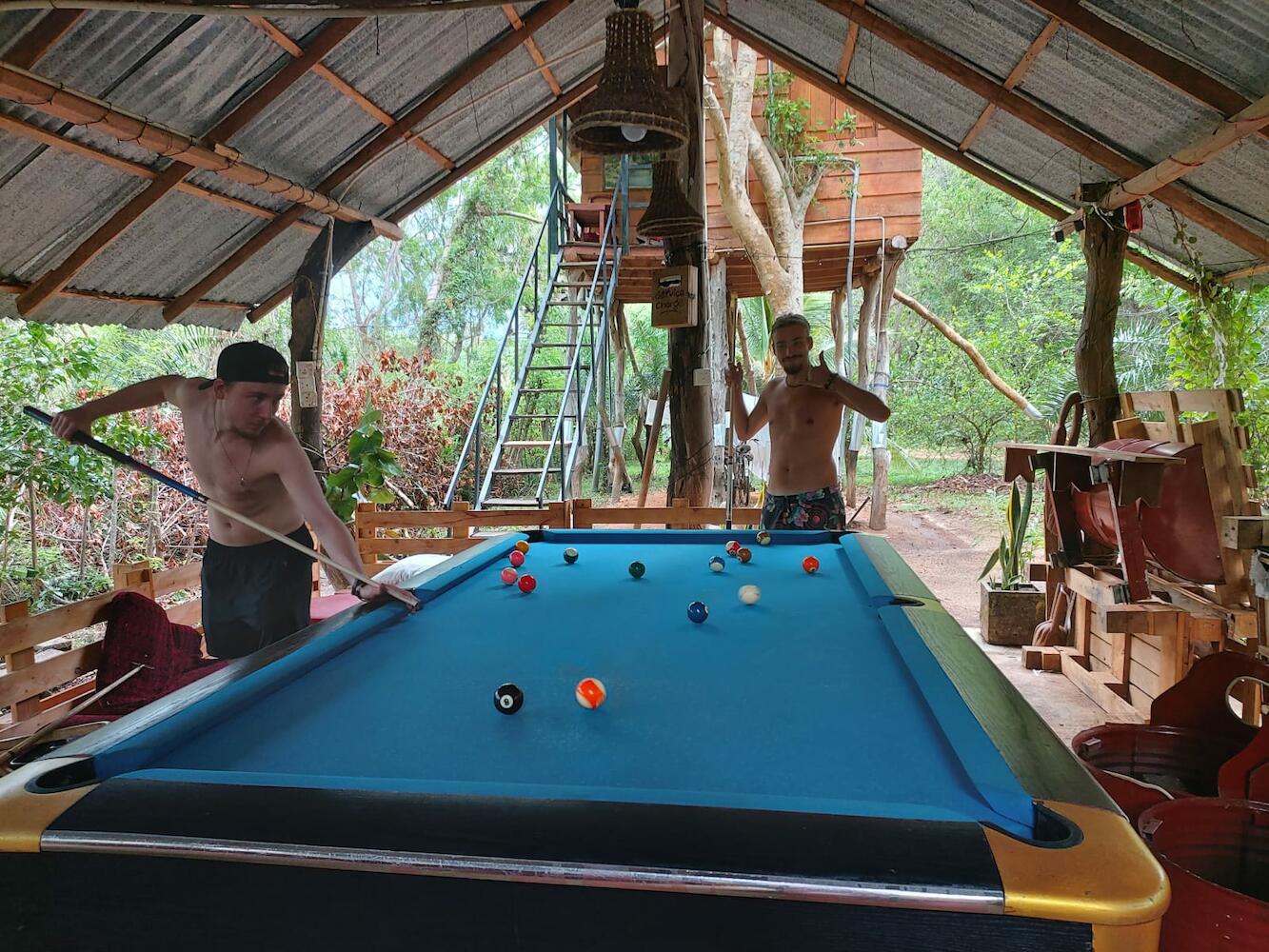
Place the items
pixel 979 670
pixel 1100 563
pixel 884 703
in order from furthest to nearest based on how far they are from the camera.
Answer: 1. pixel 1100 563
2. pixel 979 670
3. pixel 884 703

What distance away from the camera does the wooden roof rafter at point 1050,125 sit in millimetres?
4250

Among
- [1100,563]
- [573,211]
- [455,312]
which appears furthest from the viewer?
[455,312]

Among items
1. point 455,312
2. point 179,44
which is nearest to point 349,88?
point 179,44

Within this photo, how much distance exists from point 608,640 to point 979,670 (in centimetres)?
83

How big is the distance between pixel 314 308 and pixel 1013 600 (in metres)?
5.07

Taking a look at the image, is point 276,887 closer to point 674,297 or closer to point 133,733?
point 133,733

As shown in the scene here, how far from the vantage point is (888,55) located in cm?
490

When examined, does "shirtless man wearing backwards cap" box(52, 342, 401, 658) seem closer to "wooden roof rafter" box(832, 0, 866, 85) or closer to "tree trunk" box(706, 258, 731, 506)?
"wooden roof rafter" box(832, 0, 866, 85)

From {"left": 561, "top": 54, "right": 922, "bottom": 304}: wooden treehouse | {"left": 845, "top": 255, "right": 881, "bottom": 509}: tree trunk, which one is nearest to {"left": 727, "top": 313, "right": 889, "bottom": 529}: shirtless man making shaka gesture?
{"left": 561, "top": 54, "right": 922, "bottom": 304}: wooden treehouse

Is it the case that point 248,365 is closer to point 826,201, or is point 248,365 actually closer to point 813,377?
point 813,377

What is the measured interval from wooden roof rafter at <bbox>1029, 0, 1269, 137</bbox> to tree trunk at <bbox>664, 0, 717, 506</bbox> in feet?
6.14

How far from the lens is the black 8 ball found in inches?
60.1

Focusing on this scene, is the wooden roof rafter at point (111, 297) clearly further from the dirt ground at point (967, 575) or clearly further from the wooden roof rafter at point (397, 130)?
the dirt ground at point (967, 575)

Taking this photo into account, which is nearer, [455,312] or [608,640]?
[608,640]
